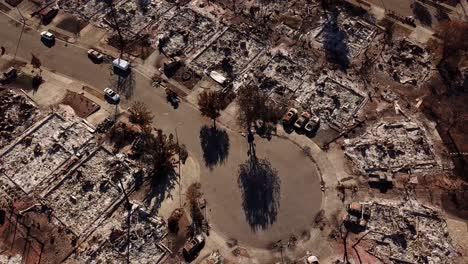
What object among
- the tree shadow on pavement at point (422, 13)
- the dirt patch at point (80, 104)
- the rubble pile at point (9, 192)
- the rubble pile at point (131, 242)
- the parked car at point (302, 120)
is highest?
the tree shadow on pavement at point (422, 13)

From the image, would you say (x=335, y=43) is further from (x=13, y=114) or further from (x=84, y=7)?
(x=13, y=114)

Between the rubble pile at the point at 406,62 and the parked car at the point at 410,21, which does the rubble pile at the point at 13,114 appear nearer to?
the rubble pile at the point at 406,62

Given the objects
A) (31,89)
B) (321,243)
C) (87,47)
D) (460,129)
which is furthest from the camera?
(87,47)

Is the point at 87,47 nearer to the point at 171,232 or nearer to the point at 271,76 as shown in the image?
the point at 271,76

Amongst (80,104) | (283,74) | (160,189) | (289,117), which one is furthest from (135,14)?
(160,189)

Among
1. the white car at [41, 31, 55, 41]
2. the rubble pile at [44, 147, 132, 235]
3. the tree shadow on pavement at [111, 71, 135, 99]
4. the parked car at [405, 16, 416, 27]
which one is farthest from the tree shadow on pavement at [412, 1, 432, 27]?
the white car at [41, 31, 55, 41]

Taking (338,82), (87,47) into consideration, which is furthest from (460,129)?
(87,47)

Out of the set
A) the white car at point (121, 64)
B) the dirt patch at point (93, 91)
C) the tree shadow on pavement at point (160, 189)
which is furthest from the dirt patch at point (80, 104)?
the tree shadow on pavement at point (160, 189)
